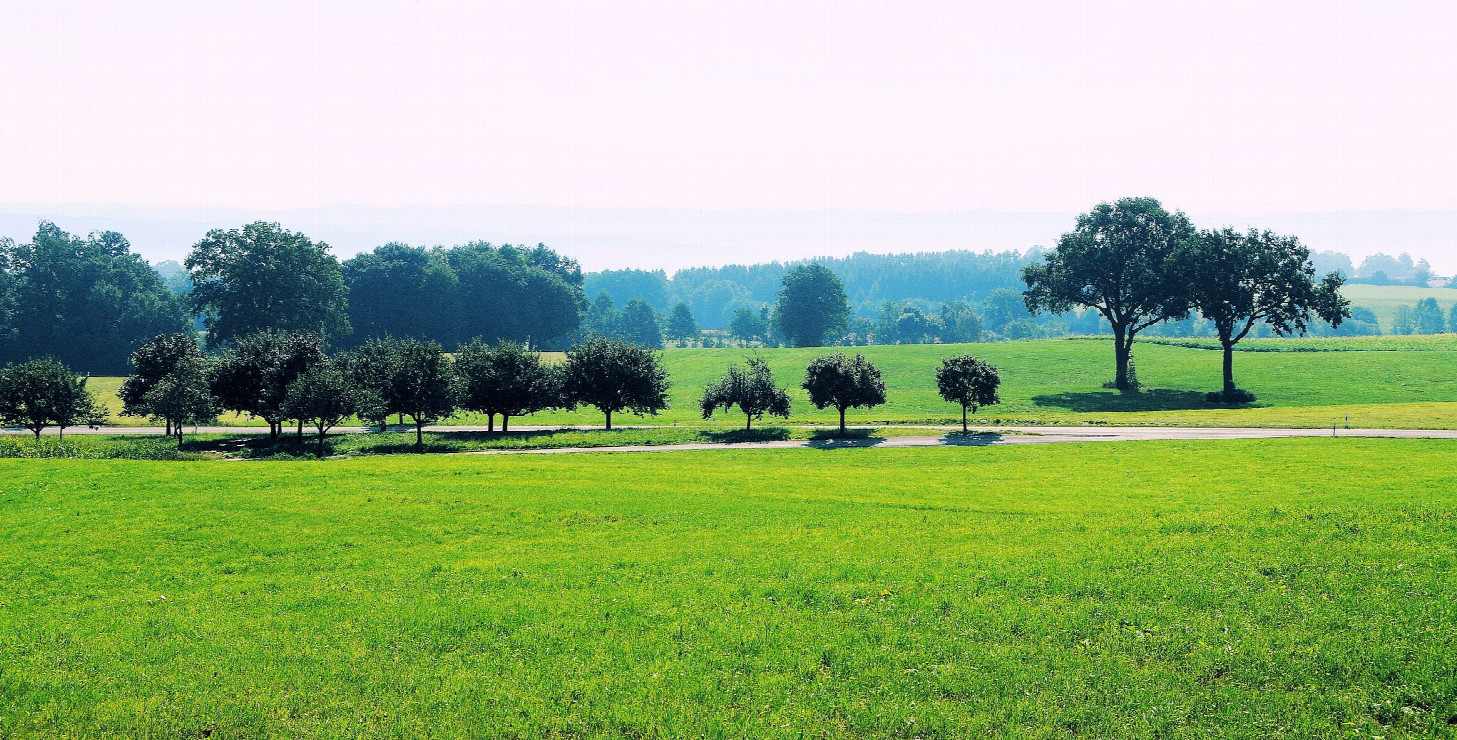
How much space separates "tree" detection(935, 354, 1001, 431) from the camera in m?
59.2

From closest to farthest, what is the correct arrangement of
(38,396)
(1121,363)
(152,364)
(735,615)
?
(735,615) < (38,396) < (152,364) < (1121,363)

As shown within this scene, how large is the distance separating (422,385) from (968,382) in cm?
4154

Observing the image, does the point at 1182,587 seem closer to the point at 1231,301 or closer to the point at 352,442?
the point at 352,442

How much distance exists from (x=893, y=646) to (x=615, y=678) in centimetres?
491

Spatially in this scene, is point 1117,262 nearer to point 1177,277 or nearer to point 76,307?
point 1177,277

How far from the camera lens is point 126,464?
37406mm

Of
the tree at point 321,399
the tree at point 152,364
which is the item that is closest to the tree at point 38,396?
Answer: the tree at point 152,364

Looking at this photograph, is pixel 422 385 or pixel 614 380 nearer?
pixel 422 385

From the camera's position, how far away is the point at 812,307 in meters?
158

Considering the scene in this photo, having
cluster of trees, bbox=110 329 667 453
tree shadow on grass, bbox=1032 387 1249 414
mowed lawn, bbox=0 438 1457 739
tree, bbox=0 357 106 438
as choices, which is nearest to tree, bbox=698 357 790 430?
cluster of trees, bbox=110 329 667 453

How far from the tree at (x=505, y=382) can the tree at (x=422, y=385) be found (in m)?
2.16

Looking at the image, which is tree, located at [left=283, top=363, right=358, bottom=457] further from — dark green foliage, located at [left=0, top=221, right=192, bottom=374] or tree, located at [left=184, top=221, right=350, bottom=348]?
dark green foliage, located at [left=0, top=221, right=192, bottom=374]

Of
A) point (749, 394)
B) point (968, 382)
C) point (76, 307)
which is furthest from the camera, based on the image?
point (76, 307)

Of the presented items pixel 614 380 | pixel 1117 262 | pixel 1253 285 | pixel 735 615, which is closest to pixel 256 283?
pixel 614 380
